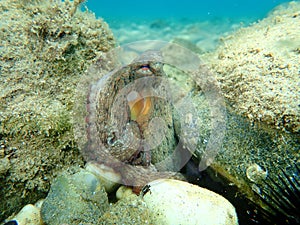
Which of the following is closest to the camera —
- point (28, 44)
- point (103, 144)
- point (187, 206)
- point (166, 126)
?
point (187, 206)

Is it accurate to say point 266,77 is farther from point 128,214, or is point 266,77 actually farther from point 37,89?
point 37,89

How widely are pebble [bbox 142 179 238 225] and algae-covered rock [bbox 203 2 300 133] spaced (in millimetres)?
907

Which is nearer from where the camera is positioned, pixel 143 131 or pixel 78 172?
pixel 78 172

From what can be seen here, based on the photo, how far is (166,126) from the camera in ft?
9.09

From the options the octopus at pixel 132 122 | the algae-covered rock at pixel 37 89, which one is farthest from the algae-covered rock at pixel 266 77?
the algae-covered rock at pixel 37 89

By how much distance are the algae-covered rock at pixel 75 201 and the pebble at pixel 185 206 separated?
1.49 feet

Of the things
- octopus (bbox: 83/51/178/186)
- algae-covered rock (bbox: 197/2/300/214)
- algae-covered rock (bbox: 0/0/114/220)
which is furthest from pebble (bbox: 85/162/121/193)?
algae-covered rock (bbox: 197/2/300/214)

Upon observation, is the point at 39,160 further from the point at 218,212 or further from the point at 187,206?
the point at 218,212

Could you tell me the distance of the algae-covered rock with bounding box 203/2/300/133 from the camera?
6.78 feet

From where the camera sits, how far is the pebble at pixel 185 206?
1877 millimetres

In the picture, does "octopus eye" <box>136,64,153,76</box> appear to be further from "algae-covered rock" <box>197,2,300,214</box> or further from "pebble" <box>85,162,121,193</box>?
"pebble" <box>85,162,121,193</box>

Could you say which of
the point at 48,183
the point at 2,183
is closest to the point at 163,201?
the point at 48,183

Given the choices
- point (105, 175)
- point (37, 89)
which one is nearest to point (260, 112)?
point (105, 175)

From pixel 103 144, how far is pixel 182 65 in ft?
6.97
